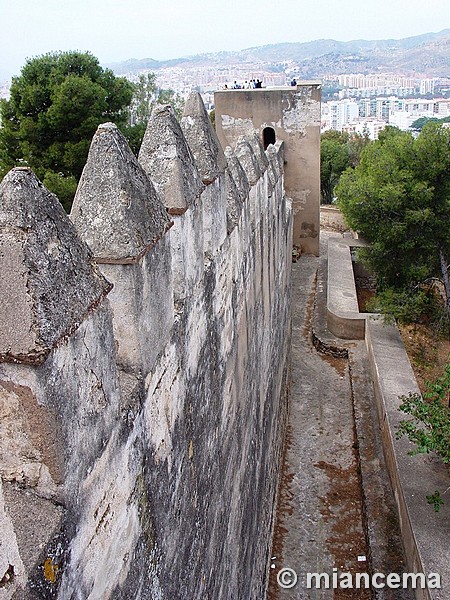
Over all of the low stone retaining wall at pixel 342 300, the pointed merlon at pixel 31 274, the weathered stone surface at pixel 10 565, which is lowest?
the low stone retaining wall at pixel 342 300

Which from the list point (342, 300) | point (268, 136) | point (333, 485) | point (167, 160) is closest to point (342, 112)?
point (268, 136)

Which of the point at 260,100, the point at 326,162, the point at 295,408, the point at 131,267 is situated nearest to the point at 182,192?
the point at 131,267

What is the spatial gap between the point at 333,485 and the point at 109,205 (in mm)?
7229

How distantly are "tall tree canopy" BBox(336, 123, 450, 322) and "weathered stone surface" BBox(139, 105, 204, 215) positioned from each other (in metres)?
10.1

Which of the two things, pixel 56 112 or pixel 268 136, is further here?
pixel 268 136

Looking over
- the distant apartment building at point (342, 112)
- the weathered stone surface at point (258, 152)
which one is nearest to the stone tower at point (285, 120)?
the weathered stone surface at point (258, 152)

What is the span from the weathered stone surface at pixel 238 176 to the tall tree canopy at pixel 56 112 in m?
10.1

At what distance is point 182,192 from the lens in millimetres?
2840

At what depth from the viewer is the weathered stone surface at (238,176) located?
14.5 ft

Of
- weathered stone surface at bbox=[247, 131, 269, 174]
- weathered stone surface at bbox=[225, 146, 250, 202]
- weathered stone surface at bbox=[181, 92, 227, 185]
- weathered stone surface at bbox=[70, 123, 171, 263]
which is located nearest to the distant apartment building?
weathered stone surface at bbox=[247, 131, 269, 174]

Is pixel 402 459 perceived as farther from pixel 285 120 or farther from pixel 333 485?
pixel 285 120

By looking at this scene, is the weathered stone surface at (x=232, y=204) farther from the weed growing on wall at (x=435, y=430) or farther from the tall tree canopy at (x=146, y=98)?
the tall tree canopy at (x=146, y=98)

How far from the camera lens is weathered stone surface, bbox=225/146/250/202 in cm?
443

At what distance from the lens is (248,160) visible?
528 centimetres
